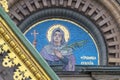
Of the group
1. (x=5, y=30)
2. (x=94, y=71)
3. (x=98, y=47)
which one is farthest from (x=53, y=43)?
(x=5, y=30)

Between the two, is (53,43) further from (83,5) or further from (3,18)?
(3,18)

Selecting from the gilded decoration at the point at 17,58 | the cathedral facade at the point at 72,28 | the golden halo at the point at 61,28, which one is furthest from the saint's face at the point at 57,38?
the gilded decoration at the point at 17,58

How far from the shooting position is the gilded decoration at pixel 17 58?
4605 mm

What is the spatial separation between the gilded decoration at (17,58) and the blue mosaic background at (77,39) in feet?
34.7

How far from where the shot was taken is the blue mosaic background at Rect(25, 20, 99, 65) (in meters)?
15.3

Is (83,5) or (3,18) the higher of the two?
(83,5)

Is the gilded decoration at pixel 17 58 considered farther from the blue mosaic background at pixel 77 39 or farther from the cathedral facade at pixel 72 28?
the blue mosaic background at pixel 77 39

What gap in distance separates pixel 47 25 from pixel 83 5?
1206 millimetres

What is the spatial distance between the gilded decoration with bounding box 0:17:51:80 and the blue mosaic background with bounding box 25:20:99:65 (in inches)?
416

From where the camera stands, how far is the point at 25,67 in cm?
464

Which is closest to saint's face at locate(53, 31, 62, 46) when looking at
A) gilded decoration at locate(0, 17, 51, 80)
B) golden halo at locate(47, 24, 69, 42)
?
golden halo at locate(47, 24, 69, 42)

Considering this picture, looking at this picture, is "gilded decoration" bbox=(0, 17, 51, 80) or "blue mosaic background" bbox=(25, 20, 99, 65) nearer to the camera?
"gilded decoration" bbox=(0, 17, 51, 80)

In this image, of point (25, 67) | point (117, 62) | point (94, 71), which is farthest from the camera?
point (117, 62)

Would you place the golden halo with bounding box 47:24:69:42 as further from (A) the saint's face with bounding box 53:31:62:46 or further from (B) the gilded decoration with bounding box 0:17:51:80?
(B) the gilded decoration with bounding box 0:17:51:80
